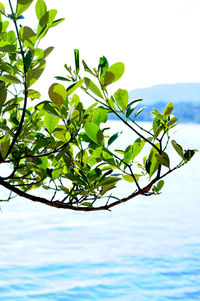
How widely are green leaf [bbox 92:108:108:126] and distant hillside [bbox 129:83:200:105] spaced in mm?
67382

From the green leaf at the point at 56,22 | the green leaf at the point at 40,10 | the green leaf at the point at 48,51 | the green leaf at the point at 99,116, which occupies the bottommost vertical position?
the green leaf at the point at 99,116

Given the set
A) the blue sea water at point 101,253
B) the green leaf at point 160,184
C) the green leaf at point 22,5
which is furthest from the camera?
the blue sea water at point 101,253

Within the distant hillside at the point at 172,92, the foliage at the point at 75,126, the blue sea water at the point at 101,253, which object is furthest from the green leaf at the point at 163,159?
the distant hillside at the point at 172,92

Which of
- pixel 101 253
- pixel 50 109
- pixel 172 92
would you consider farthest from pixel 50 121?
pixel 172 92

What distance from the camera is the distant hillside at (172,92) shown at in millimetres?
68750

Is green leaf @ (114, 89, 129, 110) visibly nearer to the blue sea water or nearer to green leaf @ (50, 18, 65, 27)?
green leaf @ (50, 18, 65, 27)

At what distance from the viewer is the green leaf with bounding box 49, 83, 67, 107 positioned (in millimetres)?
578

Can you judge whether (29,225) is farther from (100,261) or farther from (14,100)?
(14,100)

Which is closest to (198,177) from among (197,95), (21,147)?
(21,147)

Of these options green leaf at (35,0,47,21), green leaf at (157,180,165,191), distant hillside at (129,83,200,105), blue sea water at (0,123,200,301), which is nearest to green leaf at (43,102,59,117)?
green leaf at (35,0,47,21)

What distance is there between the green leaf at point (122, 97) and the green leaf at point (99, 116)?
27 mm

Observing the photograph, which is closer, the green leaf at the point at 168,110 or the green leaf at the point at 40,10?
the green leaf at the point at 40,10

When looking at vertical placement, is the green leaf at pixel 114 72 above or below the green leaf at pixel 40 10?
below

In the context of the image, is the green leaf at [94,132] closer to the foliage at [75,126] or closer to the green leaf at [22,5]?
the foliage at [75,126]
